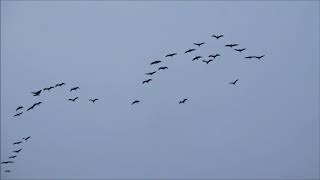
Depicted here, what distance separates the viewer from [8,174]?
373 feet
